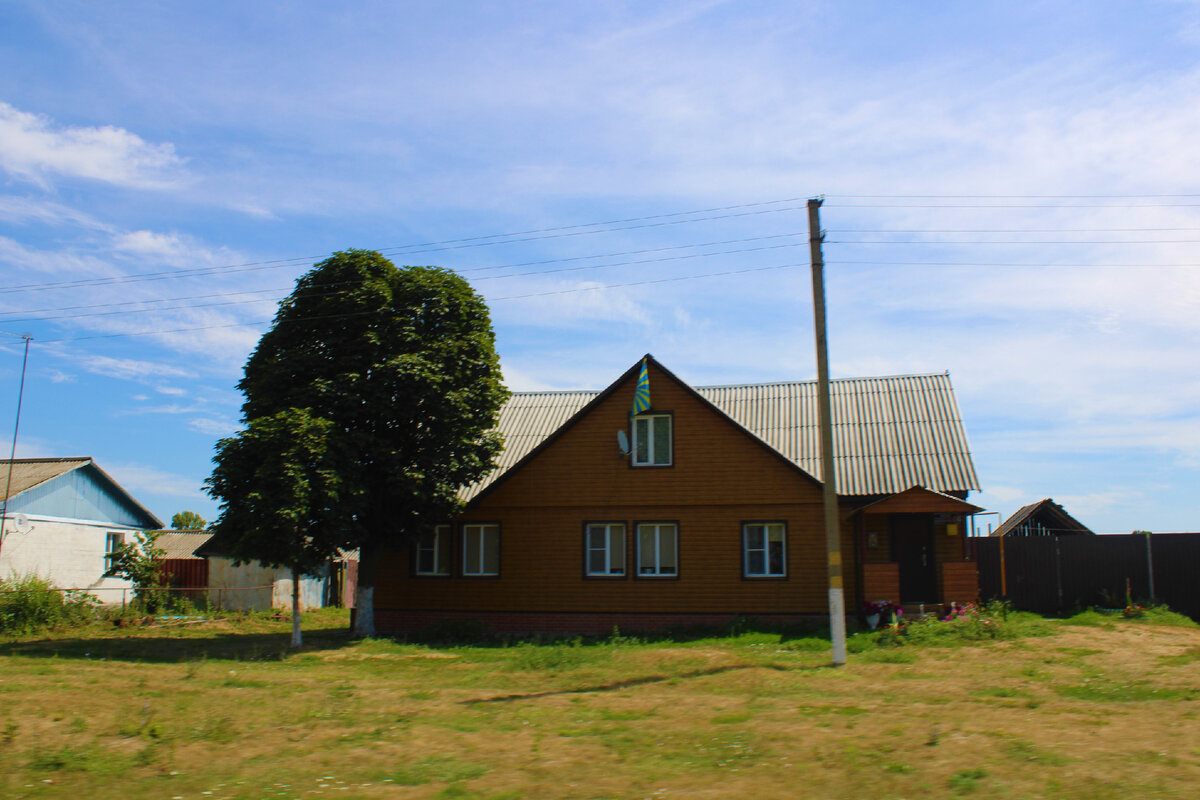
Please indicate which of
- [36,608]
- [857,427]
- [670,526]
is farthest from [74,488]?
[857,427]

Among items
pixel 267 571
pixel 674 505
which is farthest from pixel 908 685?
pixel 267 571

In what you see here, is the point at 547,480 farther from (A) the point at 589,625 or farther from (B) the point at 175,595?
(B) the point at 175,595

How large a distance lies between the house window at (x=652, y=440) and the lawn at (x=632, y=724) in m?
6.83

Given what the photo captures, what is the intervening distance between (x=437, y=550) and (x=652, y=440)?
6.93 m

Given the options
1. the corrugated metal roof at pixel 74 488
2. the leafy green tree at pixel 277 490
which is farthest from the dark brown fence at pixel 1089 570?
the corrugated metal roof at pixel 74 488

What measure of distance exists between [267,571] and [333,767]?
89.3 ft

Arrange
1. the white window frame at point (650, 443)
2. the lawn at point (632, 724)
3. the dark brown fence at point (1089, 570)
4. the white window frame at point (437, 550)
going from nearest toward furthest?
the lawn at point (632, 724) < the dark brown fence at point (1089, 570) < the white window frame at point (650, 443) < the white window frame at point (437, 550)

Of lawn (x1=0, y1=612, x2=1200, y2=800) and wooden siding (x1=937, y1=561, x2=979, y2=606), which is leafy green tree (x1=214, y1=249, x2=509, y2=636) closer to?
lawn (x1=0, y1=612, x2=1200, y2=800)

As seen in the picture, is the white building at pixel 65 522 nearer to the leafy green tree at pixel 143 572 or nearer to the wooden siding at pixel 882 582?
the leafy green tree at pixel 143 572

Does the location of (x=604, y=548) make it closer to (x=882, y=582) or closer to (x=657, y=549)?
(x=657, y=549)

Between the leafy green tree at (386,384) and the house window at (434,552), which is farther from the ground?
the leafy green tree at (386,384)

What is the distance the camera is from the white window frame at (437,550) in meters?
26.0

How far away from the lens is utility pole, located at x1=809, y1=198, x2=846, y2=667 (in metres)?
16.8

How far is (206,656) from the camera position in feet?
66.2
